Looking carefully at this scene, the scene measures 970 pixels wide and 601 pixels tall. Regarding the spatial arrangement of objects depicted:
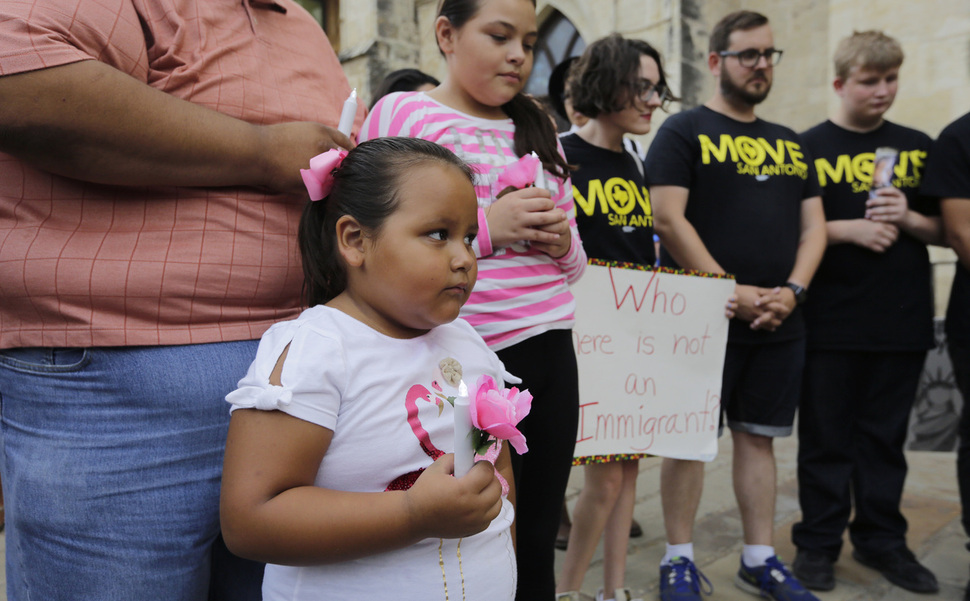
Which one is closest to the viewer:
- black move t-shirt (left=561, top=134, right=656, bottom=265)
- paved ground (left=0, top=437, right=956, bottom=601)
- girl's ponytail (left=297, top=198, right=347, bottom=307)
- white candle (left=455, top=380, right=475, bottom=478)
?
white candle (left=455, top=380, right=475, bottom=478)

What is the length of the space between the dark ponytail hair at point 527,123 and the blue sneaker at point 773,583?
1.94 m

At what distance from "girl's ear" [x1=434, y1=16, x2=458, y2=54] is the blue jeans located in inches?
45.4

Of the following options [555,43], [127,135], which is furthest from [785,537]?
[555,43]

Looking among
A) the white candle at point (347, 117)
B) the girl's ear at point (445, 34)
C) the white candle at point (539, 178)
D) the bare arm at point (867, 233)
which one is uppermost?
the girl's ear at point (445, 34)

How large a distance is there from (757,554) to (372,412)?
7.86 feet

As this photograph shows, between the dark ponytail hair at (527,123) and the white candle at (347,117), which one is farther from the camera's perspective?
the dark ponytail hair at (527,123)

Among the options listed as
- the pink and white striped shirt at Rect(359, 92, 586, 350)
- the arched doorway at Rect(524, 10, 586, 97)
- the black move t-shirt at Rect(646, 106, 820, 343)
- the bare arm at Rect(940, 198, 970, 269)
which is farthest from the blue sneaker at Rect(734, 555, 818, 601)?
the arched doorway at Rect(524, 10, 586, 97)

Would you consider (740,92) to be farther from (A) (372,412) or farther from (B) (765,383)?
(A) (372,412)

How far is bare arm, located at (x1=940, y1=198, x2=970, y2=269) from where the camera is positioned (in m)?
3.06

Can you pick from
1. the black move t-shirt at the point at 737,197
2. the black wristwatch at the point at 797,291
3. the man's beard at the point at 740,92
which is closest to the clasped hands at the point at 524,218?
the black move t-shirt at the point at 737,197

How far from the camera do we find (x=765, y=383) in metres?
3.00

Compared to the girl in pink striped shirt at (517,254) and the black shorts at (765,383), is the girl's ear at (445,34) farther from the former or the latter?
the black shorts at (765,383)

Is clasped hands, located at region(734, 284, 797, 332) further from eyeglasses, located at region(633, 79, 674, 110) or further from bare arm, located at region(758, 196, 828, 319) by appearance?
eyeglasses, located at region(633, 79, 674, 110)

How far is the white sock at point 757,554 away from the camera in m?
2.97
